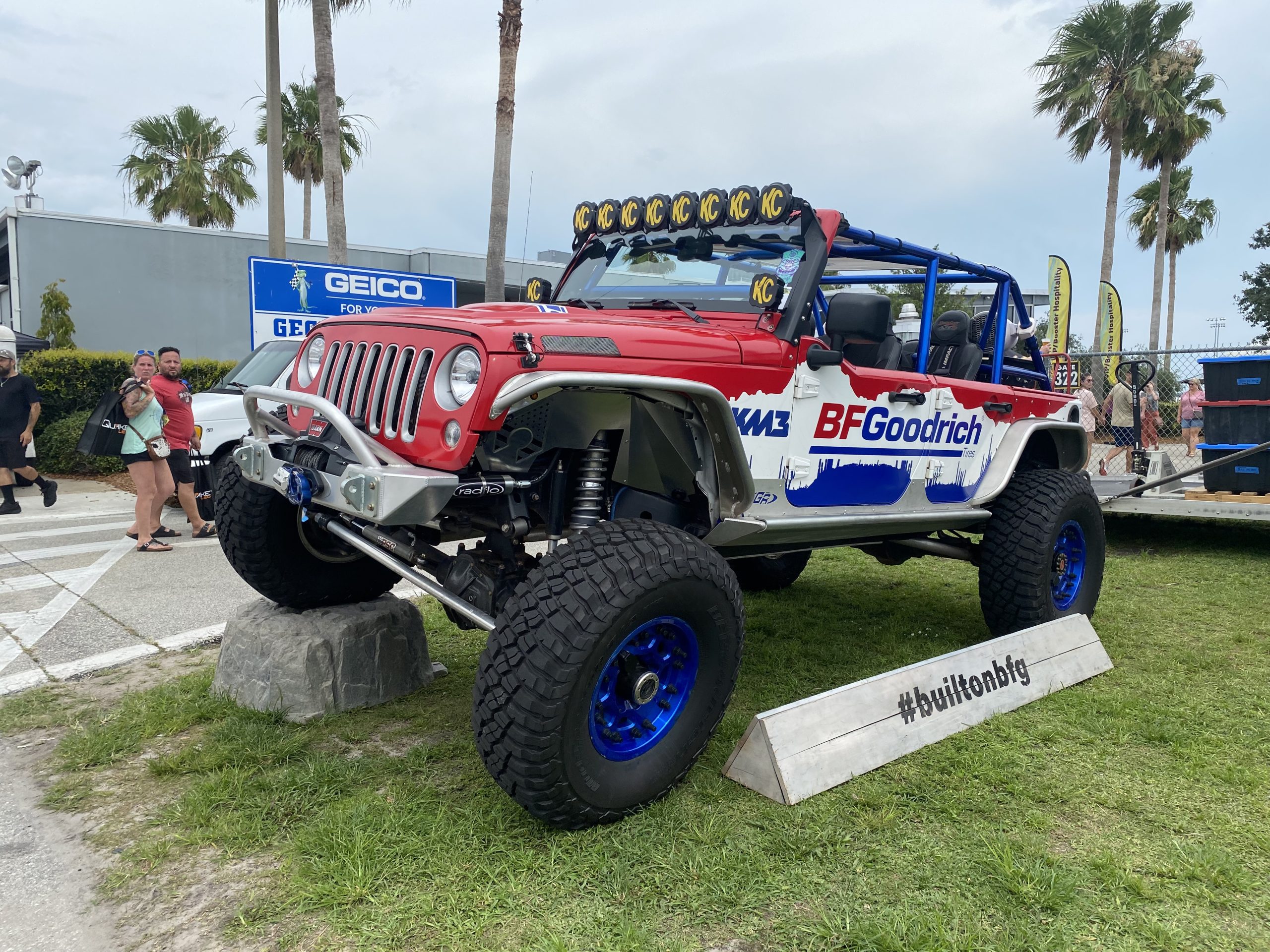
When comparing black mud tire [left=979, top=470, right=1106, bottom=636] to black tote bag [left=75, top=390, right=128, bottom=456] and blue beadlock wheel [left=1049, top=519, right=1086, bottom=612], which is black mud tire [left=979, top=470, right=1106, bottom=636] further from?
black tote bag [left=75, top=390, right=128, bottom=456]

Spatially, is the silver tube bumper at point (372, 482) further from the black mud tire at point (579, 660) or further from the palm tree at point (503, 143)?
the palm tree at point (503, 143)

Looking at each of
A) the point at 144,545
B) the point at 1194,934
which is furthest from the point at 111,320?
the point at 1194,934

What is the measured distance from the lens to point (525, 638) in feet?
8.75

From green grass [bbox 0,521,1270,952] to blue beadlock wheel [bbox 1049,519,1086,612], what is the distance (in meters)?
0.74

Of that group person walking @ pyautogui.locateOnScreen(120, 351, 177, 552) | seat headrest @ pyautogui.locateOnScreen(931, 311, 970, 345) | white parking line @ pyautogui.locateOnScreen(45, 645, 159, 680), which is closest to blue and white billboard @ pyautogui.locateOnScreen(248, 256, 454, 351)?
person walking @ pyautogui.locateOnScreen(120, 351, 177, 552)

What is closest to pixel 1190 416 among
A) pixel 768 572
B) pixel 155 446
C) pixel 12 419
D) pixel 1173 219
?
pixel 768 572

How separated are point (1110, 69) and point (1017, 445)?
937 inches

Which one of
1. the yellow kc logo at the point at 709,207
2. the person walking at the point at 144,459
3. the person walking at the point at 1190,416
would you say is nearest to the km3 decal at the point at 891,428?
the yellow kc logo at the point at 709,207

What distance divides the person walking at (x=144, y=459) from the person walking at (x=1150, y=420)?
1086 cm

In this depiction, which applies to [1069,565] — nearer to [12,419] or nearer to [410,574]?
[410,574]

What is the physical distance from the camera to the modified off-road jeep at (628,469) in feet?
8.95

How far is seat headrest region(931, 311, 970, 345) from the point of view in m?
5.19

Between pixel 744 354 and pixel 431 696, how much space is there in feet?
7.15

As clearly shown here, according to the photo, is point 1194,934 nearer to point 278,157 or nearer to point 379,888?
point 379,888
